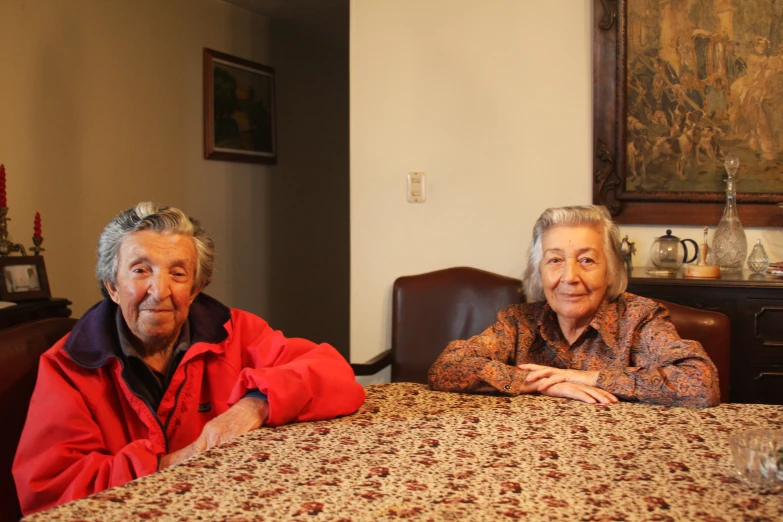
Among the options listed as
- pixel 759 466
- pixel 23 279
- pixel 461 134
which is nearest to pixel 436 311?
pixel 461 134

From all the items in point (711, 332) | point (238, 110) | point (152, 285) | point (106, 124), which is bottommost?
point (711, 332)

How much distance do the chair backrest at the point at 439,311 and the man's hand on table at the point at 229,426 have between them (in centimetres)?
144

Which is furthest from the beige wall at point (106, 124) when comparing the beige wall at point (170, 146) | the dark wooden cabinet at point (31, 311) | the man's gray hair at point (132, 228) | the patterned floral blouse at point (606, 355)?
the patterned floral blouse at point (606, 355)

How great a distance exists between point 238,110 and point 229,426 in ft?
11.2

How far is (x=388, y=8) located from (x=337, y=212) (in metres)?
2.36

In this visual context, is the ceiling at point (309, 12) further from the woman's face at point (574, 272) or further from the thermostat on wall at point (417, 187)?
the woman's face at point (574, 272)

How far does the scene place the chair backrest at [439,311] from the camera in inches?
114

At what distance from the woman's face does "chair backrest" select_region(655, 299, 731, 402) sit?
339mm

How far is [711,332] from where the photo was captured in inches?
84.9

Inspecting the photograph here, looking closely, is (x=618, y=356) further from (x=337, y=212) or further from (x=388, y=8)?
(x=337, y=212)

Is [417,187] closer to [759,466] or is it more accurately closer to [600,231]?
[600,231]

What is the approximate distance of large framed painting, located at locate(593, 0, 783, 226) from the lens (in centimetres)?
281

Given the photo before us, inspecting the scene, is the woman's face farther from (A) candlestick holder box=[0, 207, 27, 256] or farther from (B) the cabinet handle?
(A) candlestick holder box=[0, 207, 27, 256]

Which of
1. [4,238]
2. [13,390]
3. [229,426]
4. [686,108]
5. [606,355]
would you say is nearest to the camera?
[229,426]
